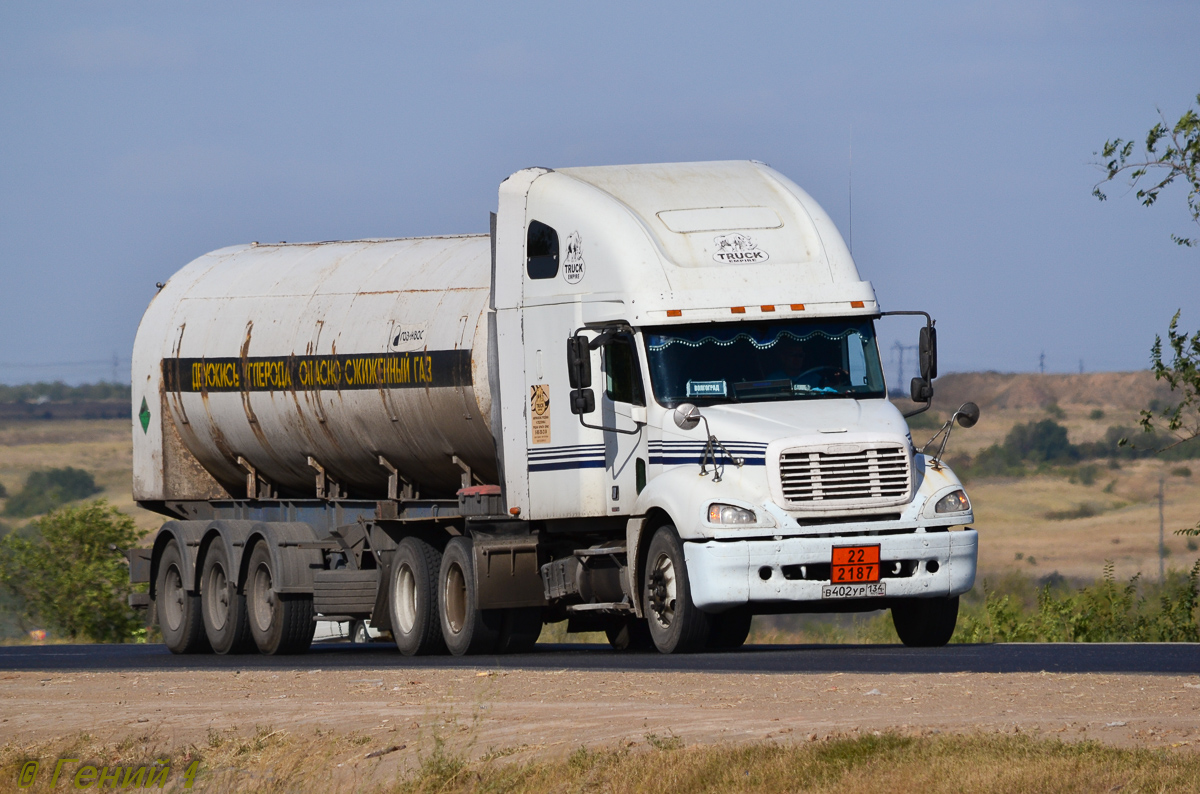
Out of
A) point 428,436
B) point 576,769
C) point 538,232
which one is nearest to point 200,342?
point 428,436

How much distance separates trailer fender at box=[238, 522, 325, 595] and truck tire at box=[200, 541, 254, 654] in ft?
2.82

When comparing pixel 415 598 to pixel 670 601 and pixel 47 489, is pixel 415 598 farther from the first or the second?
pixel 47 489

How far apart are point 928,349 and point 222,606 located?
968 centimetres

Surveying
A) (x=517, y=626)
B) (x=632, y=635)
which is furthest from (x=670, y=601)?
(x=632, y=635)

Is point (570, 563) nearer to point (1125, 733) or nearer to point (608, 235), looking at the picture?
point (608, 235)

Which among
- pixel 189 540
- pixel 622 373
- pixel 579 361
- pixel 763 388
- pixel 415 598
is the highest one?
pixel 579 361

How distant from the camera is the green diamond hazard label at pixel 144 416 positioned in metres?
24.6

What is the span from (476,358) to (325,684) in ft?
15.4

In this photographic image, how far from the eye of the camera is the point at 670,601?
17.5 meters

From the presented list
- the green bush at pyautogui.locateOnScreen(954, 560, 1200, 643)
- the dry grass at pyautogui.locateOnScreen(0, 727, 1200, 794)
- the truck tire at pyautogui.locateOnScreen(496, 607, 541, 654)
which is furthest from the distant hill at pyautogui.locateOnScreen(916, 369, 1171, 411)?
the dry grass at pyautogui.locateOnScreen(0, 727, 1200, 794)

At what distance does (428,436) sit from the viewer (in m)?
20.7

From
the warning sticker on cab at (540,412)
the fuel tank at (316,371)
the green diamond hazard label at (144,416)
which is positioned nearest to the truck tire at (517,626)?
the fuel tank at (316,371)

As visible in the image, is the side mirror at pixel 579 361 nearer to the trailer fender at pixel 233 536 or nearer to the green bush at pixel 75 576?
the trailer fender at pixel 233 536

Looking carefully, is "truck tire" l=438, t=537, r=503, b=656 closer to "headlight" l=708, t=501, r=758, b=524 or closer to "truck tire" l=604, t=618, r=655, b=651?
"truck tire" l=604, t=618, r=655, b=651
